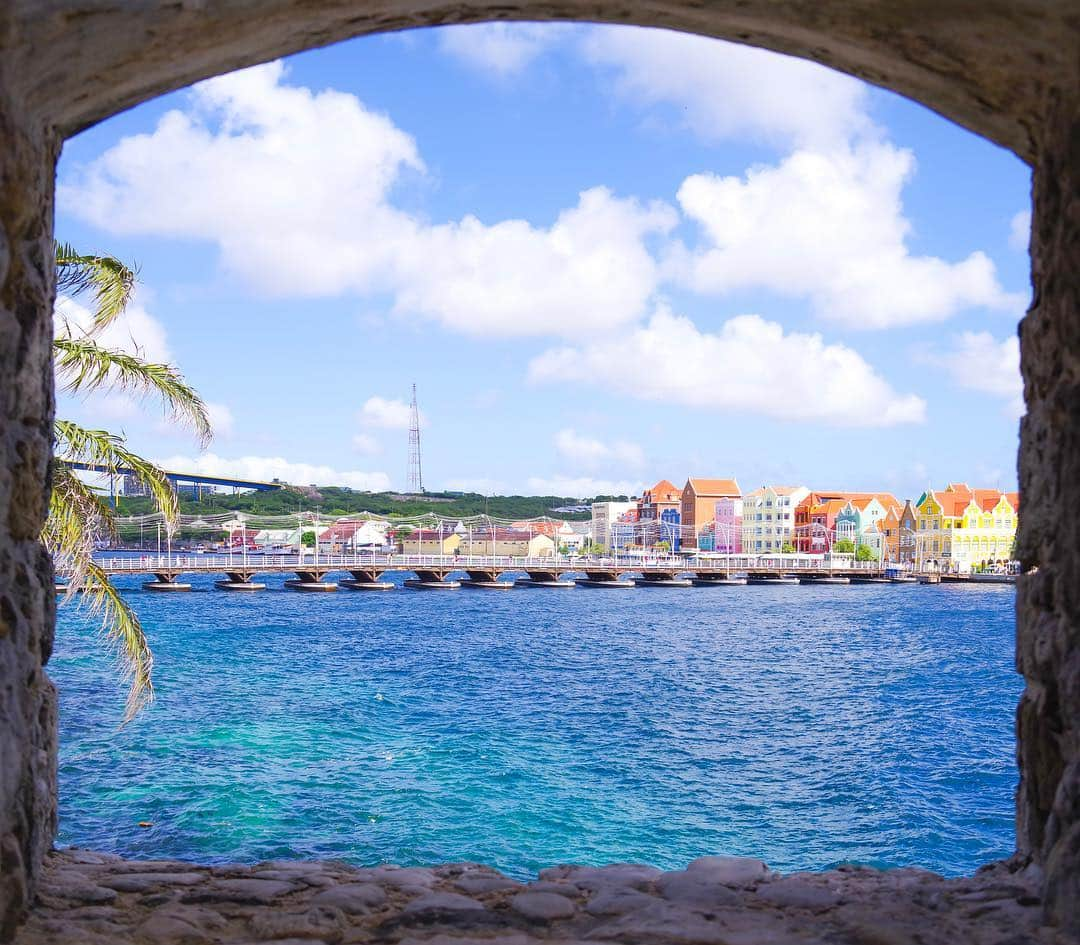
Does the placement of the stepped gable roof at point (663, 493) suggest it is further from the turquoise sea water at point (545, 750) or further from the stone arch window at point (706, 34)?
the stone arch window at point (706, 34)

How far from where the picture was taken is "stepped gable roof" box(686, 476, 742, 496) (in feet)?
361

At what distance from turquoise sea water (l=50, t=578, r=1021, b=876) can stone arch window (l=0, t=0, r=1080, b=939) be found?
8.49m

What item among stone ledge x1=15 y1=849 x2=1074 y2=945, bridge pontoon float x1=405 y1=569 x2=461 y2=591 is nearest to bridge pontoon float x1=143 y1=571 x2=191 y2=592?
bridge pontoon float x1=405 y1=569 x2=461 y2=591

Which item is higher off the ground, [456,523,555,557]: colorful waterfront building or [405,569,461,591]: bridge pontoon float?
[456,523,555,557]: colorful waterfront building

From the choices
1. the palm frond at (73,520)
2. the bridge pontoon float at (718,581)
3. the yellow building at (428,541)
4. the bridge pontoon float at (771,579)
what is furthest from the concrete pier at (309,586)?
the palm frond at (73,520)

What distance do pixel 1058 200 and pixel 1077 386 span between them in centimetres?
71

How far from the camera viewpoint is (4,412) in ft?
9.59

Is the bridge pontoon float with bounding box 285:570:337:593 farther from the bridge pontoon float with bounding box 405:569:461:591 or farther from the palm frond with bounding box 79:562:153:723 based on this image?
the palm frond with bounding box 79:562:153:723

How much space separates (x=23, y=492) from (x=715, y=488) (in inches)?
4319

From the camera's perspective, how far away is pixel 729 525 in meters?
107

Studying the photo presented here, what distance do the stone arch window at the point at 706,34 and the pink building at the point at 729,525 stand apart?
104 m

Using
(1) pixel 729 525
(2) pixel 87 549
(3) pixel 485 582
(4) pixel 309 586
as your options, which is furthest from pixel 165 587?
(1) pixel 729 525

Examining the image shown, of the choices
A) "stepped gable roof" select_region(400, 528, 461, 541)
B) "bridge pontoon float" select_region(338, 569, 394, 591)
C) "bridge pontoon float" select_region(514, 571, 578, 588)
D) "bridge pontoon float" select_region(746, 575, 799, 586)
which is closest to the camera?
"bridge pontoon float" select_region(338, 569, 394, 591)

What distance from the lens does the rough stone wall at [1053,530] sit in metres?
3.07
